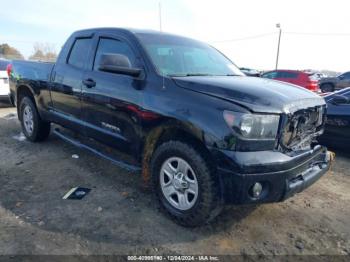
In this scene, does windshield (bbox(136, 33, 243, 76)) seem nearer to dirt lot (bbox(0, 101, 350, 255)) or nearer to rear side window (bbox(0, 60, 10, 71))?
dirt lot (bbox(0, 101, 350, 255))

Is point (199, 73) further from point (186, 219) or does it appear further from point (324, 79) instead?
point (324, 79)

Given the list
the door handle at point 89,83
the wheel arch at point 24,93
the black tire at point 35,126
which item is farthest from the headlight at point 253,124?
the wheel arch at point 24,93

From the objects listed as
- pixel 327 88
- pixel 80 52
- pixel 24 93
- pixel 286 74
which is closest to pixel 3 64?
pixel 24 93

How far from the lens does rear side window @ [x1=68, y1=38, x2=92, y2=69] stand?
4270 millimetres

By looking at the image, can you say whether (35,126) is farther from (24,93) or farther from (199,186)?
(199,186)

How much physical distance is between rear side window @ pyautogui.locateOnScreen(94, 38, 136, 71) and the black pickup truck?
0.01 metres

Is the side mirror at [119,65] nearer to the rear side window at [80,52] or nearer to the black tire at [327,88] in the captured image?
the rear side window at [80,52]

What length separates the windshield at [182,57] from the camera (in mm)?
3467

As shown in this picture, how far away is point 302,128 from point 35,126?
448cm

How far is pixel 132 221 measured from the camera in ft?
10.5

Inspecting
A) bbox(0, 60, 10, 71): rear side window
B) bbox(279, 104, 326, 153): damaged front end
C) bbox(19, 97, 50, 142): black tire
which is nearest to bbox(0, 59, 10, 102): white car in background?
bbox(0, 60, 10, 71): rear side window

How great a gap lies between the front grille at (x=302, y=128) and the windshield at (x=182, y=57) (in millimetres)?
1153

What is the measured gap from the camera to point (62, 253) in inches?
104

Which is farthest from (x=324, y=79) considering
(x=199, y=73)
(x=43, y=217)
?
(x=43, y=217)
